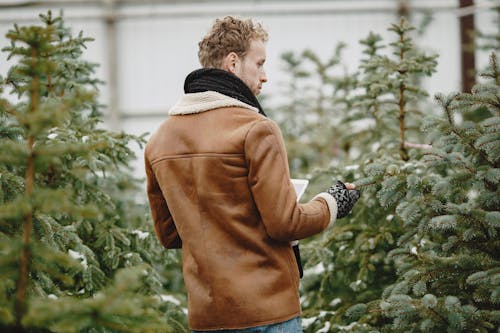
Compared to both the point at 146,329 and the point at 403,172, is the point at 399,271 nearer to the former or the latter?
the point at 403,172

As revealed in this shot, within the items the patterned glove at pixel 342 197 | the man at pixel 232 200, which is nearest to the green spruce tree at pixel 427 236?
the patterned glove at pixel 342 197

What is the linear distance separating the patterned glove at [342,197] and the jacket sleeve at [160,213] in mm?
519

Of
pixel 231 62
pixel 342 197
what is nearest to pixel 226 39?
pixel 231 62

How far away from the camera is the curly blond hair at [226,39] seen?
178 centimetres

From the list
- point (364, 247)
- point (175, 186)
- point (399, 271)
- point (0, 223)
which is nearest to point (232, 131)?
point (175, 186)

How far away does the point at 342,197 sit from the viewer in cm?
182

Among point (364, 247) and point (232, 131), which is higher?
point (232, 131)

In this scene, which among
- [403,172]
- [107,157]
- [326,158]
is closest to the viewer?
[403,172]

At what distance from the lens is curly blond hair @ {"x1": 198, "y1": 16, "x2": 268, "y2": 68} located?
1.78 metres

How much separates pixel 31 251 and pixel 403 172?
147 cm

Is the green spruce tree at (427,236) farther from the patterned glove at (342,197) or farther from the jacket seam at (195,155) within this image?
the jacket seam at (195,155)

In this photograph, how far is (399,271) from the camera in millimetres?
2305

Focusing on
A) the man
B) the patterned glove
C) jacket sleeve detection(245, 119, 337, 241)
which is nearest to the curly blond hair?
the man

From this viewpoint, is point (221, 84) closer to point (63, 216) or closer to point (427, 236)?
point (63, 216)
